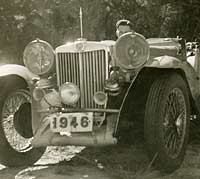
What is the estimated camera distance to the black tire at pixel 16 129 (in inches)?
222

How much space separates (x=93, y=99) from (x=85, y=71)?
33cm

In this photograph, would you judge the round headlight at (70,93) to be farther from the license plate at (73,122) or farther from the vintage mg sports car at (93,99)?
the license plate at (73,122)

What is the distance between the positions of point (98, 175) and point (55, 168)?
1.93 ft

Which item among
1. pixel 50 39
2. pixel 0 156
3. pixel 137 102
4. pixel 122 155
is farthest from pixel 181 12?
pixel 50 39

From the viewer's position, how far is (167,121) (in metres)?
5.27

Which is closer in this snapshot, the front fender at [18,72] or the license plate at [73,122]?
the license plate at [73,122]

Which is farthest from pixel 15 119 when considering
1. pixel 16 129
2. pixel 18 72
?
pixel 18 72

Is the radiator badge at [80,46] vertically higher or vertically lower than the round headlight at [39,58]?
higher

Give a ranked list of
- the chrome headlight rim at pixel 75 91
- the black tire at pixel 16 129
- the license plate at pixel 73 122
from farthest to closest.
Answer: the black tire at pixel 16 129, the chrome headlight rim at pixel 75 91, the license plate at pixel 73 122

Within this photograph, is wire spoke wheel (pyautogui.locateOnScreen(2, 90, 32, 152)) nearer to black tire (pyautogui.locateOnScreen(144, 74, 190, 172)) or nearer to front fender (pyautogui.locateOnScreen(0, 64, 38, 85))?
front fender (pyautogui.locateOnScreen(0, 64, 38, 85))

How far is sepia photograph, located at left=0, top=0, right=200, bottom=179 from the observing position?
16.7 ft

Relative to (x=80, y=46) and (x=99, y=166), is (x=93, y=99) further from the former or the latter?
(x=99, y=166)

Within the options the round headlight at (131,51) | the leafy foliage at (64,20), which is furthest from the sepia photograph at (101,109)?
the leafy foliage at (64,20)

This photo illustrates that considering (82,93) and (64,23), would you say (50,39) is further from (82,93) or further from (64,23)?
(82,93)
